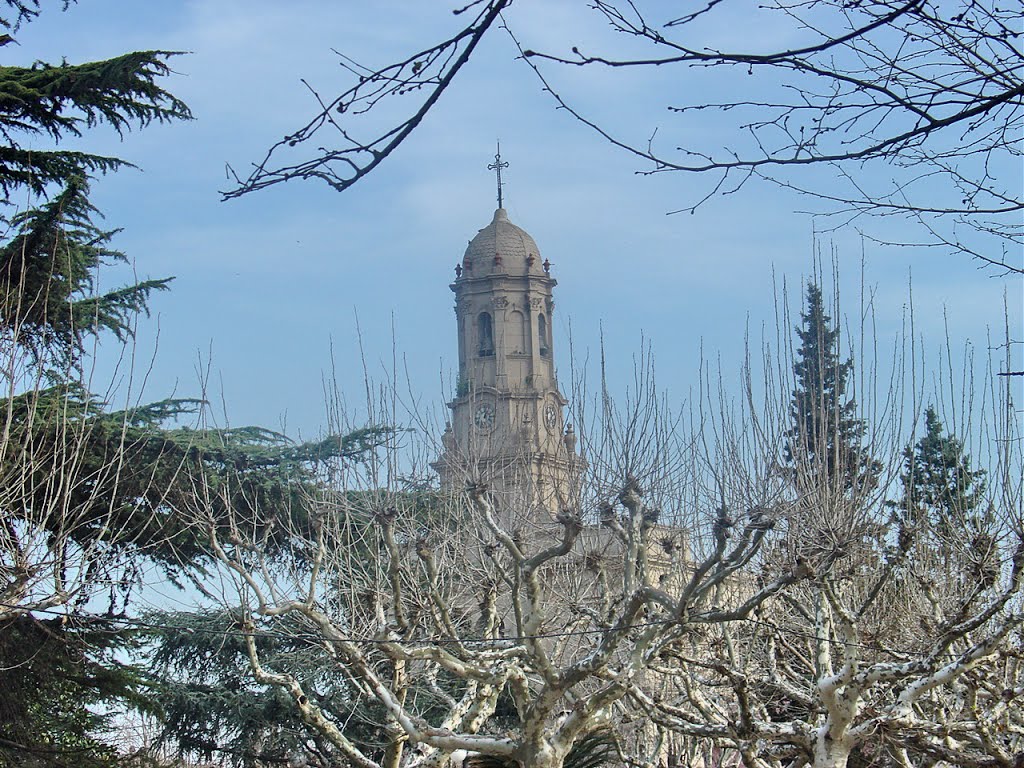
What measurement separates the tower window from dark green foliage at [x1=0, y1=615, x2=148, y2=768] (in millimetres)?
38856

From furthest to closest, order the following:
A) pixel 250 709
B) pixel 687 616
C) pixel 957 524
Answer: pixel 250 709
pixel 957 524
pixel 687 616

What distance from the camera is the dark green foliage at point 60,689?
1661 centimetres

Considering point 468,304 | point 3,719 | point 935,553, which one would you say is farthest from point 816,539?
point 468,304

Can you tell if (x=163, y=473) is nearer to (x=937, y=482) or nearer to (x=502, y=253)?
(x=937, y=482)

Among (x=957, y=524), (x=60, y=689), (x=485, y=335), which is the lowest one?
(x=60, y=689)

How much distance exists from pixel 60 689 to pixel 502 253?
4308 cm

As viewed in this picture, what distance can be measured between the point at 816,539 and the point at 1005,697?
8.54ft

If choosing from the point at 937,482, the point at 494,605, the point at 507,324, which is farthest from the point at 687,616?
the point at 507,324

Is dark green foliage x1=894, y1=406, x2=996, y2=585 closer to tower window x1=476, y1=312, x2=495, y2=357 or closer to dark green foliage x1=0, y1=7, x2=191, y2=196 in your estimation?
dark green foliage x1=0, y1=7, x2=191, y2=196

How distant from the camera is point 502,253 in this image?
2339 inches

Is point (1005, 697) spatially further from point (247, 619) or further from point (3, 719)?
point (3, 719)

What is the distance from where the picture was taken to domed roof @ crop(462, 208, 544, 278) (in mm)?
58656

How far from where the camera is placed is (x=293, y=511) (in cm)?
2067

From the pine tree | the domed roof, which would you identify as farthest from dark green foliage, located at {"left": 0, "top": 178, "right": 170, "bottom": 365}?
the domed roof
